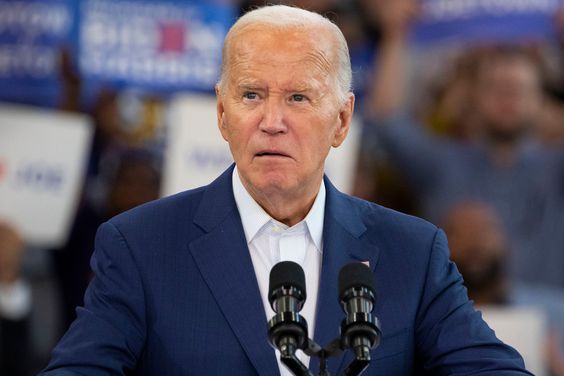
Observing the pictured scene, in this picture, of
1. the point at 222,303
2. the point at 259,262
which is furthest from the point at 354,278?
the point at 259,262

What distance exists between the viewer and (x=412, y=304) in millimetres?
2834

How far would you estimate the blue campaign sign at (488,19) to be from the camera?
21.5 ft

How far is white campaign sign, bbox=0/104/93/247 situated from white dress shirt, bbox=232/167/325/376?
371 centimetres

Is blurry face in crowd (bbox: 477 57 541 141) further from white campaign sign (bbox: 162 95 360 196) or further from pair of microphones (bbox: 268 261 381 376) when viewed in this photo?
pair of microphones (bbox: 268 261 381 376)

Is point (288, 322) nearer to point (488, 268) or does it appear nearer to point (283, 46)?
point (283, 46)

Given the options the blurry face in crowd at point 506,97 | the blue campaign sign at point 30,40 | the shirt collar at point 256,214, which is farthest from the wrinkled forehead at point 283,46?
the blurry face in crowd at point 506,97

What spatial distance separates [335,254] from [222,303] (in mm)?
318

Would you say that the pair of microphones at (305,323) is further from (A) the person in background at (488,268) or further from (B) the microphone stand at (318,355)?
(A) the person in background at (488,268)

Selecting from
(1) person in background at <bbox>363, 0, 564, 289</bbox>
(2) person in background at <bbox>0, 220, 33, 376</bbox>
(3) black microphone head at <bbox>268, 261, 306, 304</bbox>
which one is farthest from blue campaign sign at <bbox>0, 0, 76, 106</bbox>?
(3) black microphone head at <bbox>268, 261, 306, 304</bbox>

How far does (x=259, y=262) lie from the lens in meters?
2.92

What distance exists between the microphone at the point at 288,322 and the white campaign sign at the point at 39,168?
4.41m

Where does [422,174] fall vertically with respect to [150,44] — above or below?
below

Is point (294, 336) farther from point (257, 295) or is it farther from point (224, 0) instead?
point (224, 0)

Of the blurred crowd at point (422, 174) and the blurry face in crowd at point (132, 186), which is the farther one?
the blurry face in crowd at point (132, 186)
